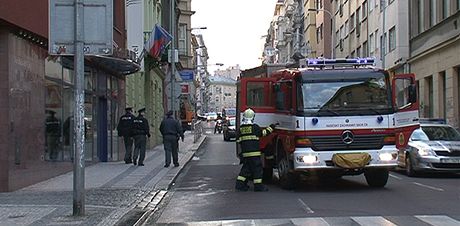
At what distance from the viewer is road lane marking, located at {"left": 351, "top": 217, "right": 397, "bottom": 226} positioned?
9.64 metres

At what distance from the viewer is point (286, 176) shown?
14.5 m

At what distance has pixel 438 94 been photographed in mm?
31516

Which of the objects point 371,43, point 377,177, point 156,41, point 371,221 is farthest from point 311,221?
point 371,43

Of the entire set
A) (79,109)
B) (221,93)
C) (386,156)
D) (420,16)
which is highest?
(221,93)

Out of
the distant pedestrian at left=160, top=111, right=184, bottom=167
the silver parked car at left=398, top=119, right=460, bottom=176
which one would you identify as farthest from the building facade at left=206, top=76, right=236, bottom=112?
the silver parked car at left=398, top=119, right=460, bottom=176

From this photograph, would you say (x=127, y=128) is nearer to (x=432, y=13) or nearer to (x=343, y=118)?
(x=343, y=118)

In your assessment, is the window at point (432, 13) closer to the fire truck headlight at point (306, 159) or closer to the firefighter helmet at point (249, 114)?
the firefighter helmet at point (249, 114)

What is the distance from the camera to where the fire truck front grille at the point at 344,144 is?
13672mm

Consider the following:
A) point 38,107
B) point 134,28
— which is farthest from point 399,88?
point 134,28

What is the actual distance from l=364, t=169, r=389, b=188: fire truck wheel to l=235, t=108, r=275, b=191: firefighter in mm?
2455

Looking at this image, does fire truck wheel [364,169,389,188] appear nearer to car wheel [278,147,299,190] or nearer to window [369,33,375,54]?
car wheel [278,147,299,190]

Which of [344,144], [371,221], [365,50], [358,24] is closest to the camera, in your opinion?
[371,221]

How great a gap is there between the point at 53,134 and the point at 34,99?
167 cm

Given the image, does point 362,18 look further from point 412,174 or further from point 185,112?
point 412,174
